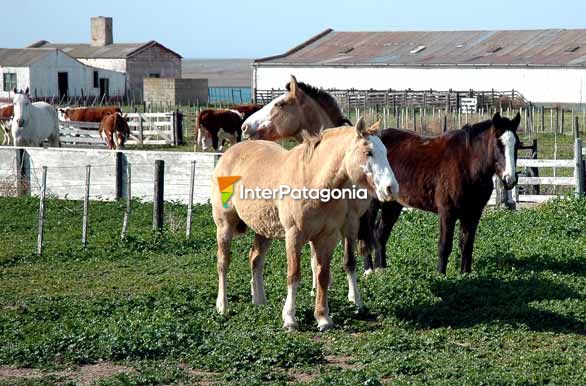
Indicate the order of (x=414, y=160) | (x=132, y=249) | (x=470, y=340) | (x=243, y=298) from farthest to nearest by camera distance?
(x=132, y=249), (x=414, y=160), (x=243, y=298), (x=470, y=340)

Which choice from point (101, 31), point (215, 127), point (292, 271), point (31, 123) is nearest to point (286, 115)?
point (292, 271)

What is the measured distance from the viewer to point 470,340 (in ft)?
29.6

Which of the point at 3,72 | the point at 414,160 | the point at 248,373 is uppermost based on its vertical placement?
the point at 3,72

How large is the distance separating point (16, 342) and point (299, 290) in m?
3.05

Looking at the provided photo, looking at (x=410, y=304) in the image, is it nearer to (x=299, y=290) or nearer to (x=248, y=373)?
(x=299, y=290)

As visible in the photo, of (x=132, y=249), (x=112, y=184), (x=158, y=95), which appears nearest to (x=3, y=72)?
(x=158, y=95)

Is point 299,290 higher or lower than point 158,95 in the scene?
lower

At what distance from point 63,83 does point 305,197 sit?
56972mm

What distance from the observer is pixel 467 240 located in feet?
37.8

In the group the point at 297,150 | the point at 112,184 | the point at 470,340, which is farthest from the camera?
the point at 112,184

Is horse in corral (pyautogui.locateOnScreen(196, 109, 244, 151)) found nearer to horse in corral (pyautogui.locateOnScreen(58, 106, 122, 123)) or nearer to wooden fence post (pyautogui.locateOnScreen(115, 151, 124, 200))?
horse in corral (pyautogui.locateOnScreen(58, 106, 122, 123))

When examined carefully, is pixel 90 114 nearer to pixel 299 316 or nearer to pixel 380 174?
pixel 299 316

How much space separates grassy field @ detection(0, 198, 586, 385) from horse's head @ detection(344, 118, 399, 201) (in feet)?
4.20

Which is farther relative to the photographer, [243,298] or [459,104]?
[459,104]
